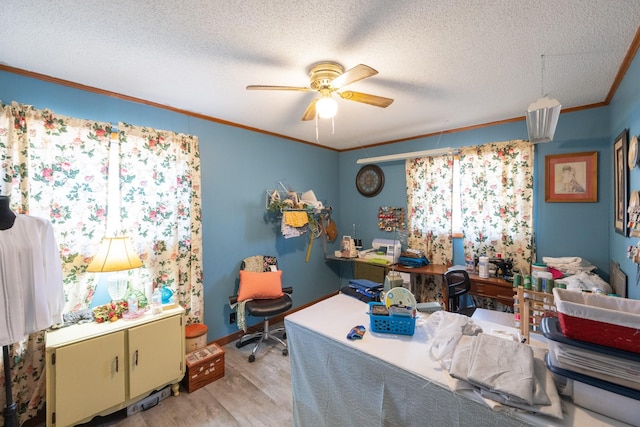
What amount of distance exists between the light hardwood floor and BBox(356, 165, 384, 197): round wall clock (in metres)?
2.76

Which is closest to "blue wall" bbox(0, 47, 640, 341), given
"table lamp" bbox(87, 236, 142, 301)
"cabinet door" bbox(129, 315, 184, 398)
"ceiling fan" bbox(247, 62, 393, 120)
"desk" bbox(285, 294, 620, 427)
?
"cabinet door" bbox(129, 315, 184, 398)

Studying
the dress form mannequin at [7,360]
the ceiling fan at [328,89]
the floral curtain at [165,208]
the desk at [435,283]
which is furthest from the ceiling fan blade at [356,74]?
the desk at [435,283]

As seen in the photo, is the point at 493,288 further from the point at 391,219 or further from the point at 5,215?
the point at 5,215

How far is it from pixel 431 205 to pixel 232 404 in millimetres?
3137

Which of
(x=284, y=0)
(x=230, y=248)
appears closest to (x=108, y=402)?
(x=230, y=248)

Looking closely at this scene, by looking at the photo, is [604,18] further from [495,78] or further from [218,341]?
[218,341]

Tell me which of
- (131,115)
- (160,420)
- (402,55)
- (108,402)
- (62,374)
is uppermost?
(402,55)

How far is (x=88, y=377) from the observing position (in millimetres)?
1835

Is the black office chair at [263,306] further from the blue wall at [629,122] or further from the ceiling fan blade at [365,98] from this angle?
the blue wall at [629,122]

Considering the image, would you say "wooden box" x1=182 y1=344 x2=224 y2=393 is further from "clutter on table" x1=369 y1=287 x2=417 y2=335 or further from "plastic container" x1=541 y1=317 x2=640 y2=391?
"plastic container" x1=541 y1=317 x2=640 y2=391

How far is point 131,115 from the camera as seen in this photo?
2416 mm

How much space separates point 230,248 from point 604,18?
3448 millimetres

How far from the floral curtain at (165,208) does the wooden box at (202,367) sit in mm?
398

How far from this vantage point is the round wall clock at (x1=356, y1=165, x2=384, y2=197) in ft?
13.7
